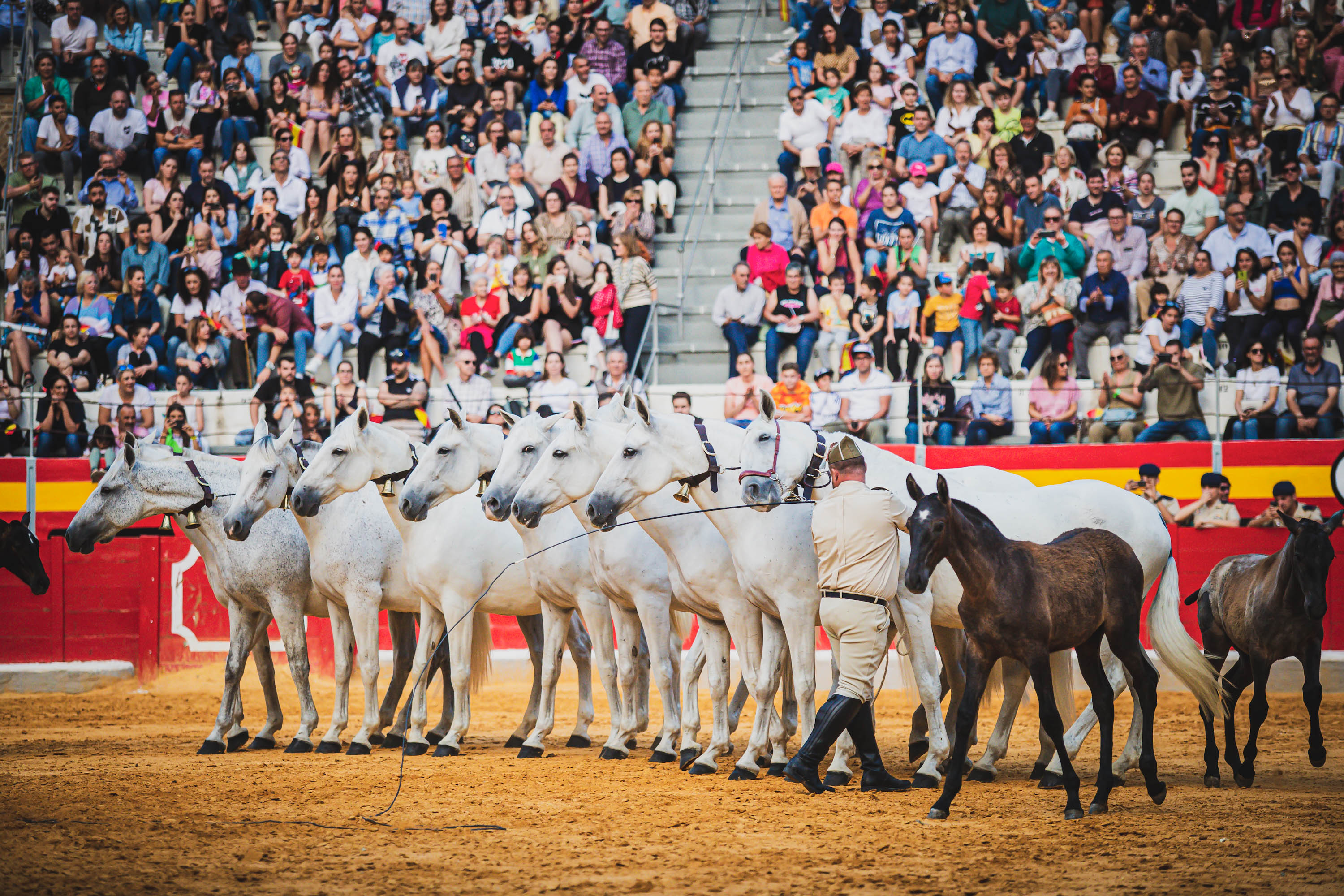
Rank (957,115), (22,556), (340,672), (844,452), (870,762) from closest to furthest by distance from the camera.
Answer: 1. (844,452)
2. (870,762)
3. (340,672)
4. (22,556)
5. (957,115)

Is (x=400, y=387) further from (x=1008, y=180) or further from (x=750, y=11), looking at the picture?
(x=750, y=11)

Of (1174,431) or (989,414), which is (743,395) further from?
(1174,431)

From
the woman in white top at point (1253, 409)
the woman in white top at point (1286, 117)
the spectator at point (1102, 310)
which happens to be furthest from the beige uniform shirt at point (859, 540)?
the woman in white top at point (1286, 117)

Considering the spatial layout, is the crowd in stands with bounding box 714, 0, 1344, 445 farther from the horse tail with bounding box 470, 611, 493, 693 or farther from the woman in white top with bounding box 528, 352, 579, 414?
the horse tail with bounding box 470, 611, 493, 693

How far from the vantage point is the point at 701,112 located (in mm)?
22172

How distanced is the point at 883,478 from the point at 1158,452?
642 cm

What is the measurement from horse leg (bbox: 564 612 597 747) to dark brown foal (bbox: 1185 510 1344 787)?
17.5 feet

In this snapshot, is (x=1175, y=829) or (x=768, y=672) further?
(x=768, y=672)

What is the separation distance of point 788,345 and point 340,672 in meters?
8.34

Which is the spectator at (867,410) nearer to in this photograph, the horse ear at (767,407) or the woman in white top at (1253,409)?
the woman in white top at (1253,409)

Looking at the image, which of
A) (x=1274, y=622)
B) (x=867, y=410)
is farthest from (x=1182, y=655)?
(x=867, y=410)

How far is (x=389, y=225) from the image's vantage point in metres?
20.3

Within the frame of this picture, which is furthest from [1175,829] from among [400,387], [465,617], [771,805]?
[400,387]

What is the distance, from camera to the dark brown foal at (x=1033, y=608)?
8.20 m
